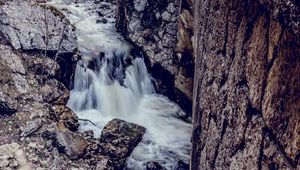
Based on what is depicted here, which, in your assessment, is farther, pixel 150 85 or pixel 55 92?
pixel 150 85

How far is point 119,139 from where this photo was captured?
8.78 m

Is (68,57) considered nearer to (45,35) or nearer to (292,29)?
(45,35)

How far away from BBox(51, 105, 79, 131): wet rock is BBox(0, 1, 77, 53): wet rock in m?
1.88

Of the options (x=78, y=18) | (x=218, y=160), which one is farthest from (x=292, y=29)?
(x=78, y=18)

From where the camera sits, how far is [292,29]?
3.35 metres

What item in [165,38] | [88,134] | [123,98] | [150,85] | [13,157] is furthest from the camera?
[150,85]

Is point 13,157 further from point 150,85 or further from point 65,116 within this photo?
point 150,85

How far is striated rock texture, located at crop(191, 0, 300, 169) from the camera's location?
11.6ft

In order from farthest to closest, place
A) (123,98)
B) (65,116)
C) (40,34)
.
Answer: (123,98) < (40,34) < (65,116)

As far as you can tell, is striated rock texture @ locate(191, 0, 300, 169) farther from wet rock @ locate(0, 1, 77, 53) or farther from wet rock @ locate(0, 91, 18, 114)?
wet rock @ locate(0, 1, 77, 53)

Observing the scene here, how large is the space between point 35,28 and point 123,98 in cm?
335

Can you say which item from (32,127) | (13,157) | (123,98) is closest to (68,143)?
(32,127)

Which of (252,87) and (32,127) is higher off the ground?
(252,87)

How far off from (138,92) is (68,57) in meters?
2.54
